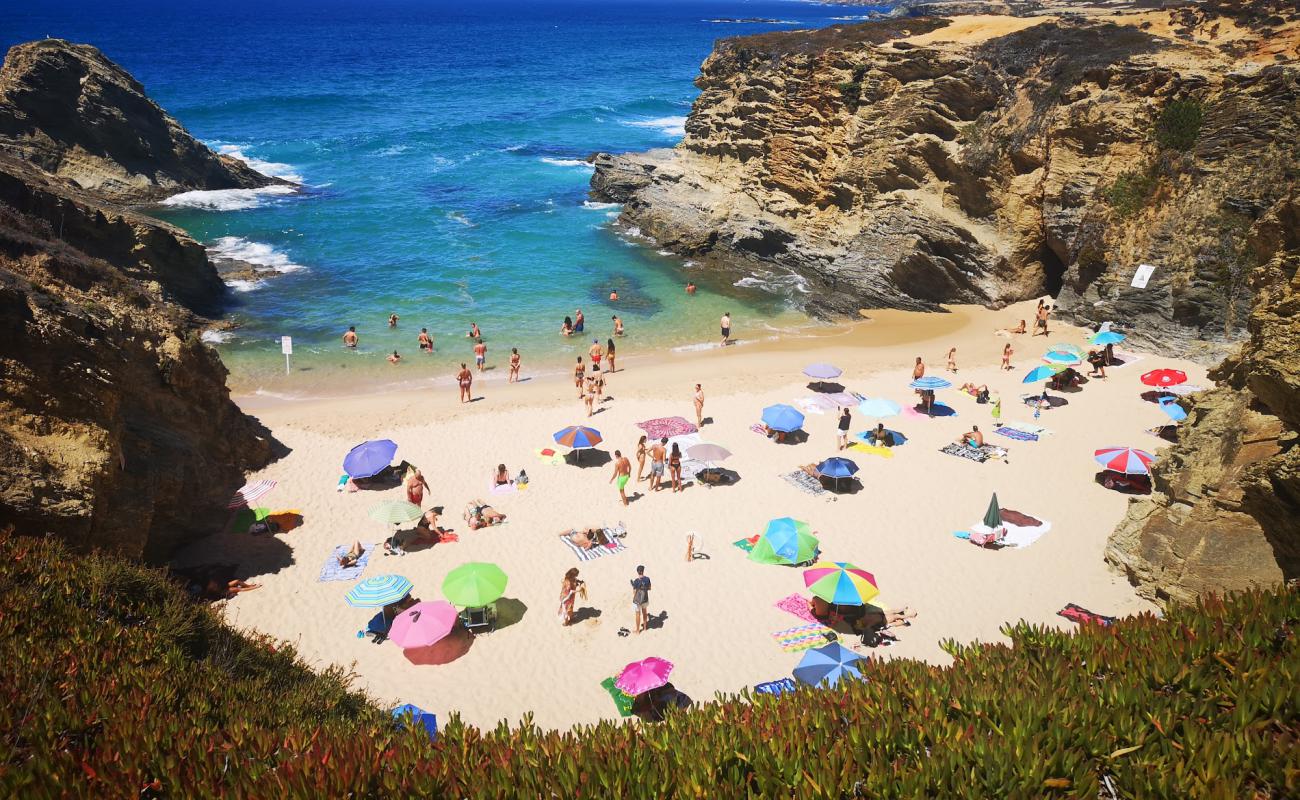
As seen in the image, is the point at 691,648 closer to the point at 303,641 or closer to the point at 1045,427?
the point at 303,641

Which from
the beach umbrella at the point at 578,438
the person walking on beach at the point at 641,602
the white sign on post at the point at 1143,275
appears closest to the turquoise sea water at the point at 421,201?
the beach umbrella at the point at 578,438

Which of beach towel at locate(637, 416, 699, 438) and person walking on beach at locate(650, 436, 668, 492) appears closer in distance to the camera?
person walking on beach at locate(650, 436, 668, 492)

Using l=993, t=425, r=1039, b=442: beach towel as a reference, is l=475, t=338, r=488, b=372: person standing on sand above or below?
above

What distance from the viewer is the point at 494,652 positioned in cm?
1192

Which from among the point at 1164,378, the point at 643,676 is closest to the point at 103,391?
the point at 643,676

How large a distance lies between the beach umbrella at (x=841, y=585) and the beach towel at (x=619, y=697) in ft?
11.5

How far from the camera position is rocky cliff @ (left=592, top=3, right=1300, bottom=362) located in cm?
2306

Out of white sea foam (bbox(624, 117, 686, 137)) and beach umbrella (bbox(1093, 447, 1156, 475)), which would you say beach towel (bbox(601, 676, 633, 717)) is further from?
white sea foam (bbox(624, 117, 686, 137))

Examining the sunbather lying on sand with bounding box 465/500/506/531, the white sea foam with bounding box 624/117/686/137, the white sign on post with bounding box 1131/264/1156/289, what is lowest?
the sunbather lying on sand with bounding box 465/500/506/531

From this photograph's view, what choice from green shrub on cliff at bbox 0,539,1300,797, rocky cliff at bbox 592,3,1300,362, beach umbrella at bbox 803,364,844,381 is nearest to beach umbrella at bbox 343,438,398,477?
green shrub on cliff at bbox 0,539,1300,797

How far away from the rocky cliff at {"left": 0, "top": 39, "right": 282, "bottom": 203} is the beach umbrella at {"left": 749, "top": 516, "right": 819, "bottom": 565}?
130 ft

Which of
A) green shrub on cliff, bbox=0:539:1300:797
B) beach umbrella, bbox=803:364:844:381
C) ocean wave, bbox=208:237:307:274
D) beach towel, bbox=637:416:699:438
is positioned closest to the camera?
green shrub on cliff, bbox=0:539:1300:797

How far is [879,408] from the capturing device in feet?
63.6

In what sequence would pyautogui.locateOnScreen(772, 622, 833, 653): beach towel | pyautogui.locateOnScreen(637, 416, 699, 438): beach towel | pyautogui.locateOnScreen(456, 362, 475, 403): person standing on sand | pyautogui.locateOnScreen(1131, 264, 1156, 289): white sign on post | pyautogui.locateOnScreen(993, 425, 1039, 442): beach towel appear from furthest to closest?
1. pyautogui.locateOnScreen(1131, 264, 1156, 289): white sign on post
2. pyautogui.locateOnScreen(456, 362, 475, 403): person standing on sand
3. pyautogui.locateOnScreen(637, 416, 699, 438): beach towel
4. pyautogui.locateOnScreen(993, 425, 1039, 442): beach towel
5. pyautogui.locateOnScreen(772, 622, 833, 653): beach towel
